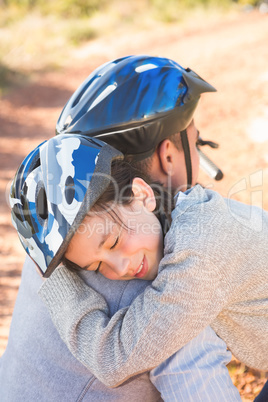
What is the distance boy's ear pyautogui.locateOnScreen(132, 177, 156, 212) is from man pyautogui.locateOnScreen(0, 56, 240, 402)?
1.30 feet

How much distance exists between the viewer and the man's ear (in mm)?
2740

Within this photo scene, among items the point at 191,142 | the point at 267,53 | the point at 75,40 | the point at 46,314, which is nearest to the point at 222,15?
the point at 75,40

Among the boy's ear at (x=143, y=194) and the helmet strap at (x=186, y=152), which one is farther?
the helmet strap at (x=186, y=152)

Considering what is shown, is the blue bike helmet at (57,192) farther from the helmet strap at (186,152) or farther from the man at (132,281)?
the helmet strap at (186,152)

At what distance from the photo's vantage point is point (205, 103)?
29.3 ft

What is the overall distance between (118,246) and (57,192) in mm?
353

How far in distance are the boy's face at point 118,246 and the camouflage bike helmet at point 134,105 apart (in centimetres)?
58

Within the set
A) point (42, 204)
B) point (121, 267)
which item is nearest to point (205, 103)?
point (42, 204)

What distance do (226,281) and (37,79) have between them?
11358 mm

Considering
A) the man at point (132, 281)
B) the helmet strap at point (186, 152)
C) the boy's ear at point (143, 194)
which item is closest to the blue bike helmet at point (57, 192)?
the boy's ear at point (143, 194)

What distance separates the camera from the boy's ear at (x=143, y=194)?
2.24 meters

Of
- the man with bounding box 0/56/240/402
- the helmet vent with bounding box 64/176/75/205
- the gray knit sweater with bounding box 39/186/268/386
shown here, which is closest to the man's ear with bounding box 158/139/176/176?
the man with bounding box 0/56/240/402

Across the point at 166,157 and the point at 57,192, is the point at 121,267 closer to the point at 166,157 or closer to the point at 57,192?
the point at 57,192

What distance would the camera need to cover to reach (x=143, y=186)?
2283 millimetres
